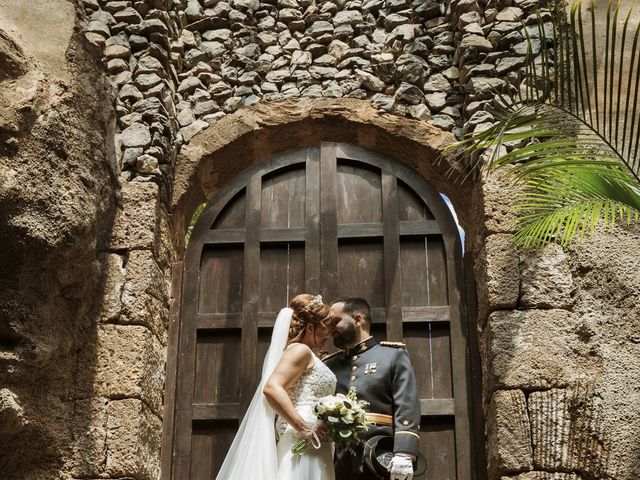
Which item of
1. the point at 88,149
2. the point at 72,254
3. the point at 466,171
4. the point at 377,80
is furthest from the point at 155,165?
the point at 466,171

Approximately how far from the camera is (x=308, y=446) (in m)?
4.03

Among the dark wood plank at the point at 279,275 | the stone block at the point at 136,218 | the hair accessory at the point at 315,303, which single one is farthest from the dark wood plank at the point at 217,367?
the hair accessory at the point at 315,303

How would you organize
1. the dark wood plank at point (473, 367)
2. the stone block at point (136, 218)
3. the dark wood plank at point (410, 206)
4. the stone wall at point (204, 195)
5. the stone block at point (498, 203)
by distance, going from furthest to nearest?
the dark wood plank at point (410, 206)
the stone block at point (136, 218)
the stone block at point (498, 203)
the dark wood plank at point (473, 367)
the stone wall at point (204, 195)

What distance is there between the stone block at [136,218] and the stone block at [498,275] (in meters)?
1.91

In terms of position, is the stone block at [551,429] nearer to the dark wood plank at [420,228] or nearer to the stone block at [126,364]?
the dark wood plank at [420,228]

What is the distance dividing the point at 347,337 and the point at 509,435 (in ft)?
3.15

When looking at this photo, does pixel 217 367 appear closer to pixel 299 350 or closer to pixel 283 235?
pixel 283 235

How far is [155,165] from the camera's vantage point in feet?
17.1

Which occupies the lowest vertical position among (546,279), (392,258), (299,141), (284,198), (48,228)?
(546,279)

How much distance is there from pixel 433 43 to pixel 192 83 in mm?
1591

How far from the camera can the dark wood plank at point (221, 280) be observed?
5285 mm

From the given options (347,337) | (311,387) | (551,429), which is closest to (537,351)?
(551,429)

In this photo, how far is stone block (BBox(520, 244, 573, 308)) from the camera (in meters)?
4.69

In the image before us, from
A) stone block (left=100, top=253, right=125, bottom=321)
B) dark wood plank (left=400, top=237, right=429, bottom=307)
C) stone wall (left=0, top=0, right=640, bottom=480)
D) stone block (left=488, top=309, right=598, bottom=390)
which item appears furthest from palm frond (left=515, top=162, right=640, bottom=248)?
stone block (left=100, top=253, right=125, bottom=321)
